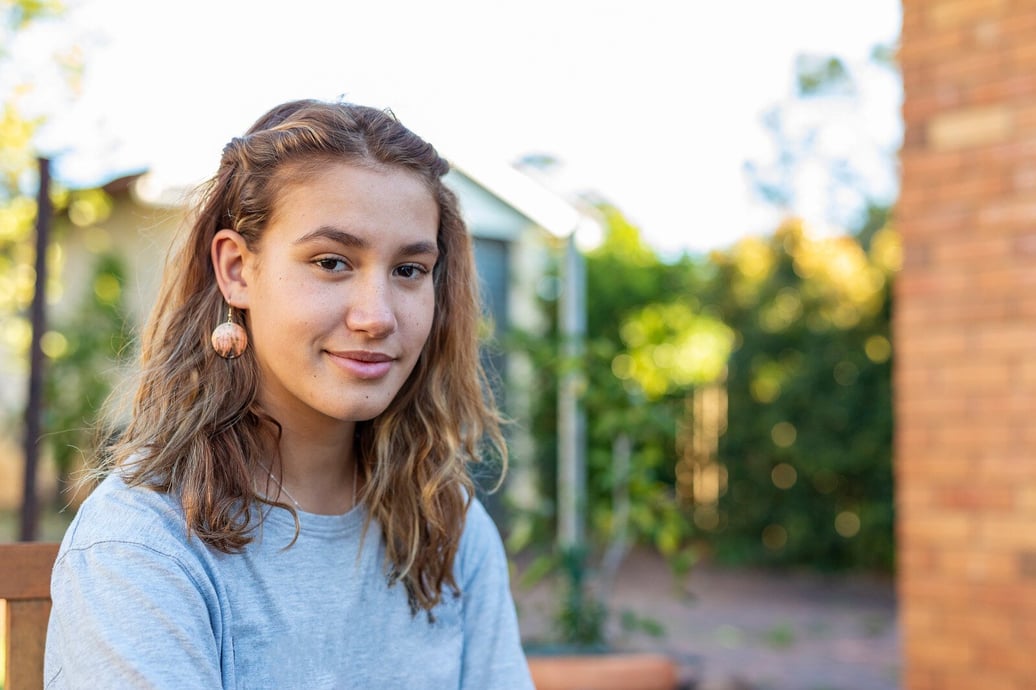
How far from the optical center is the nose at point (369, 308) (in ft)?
4.56

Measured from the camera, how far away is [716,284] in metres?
9.44

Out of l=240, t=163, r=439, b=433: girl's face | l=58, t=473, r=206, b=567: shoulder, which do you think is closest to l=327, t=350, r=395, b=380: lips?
l=240, t=163, r=439, b=433: girl's face

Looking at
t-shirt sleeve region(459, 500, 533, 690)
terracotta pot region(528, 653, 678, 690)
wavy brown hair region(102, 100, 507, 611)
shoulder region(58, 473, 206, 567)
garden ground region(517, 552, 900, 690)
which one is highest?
wavy brown hair region(102, 100, 507, 611)

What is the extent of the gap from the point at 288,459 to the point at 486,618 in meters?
0.42

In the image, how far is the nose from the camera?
4.56ft

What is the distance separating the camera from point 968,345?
134 inches

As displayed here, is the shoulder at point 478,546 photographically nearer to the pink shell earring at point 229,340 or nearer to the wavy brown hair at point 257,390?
the wavy brown hair at point 257,390

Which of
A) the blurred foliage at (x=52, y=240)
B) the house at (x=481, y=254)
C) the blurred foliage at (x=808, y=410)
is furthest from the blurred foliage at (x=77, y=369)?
the blurred foliage at (x=808, y=410)

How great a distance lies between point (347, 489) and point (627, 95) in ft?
30.6

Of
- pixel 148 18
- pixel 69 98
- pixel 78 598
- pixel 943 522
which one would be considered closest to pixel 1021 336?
pixel 943 522

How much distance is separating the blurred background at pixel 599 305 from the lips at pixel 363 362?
0.92 meters

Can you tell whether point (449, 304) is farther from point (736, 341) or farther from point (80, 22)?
point (736, 341)

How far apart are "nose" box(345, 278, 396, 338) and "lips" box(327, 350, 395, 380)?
0.10 ft

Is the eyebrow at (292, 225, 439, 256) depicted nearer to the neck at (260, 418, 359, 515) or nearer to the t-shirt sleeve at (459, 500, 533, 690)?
the neck at (260, 418, 359, 515)
